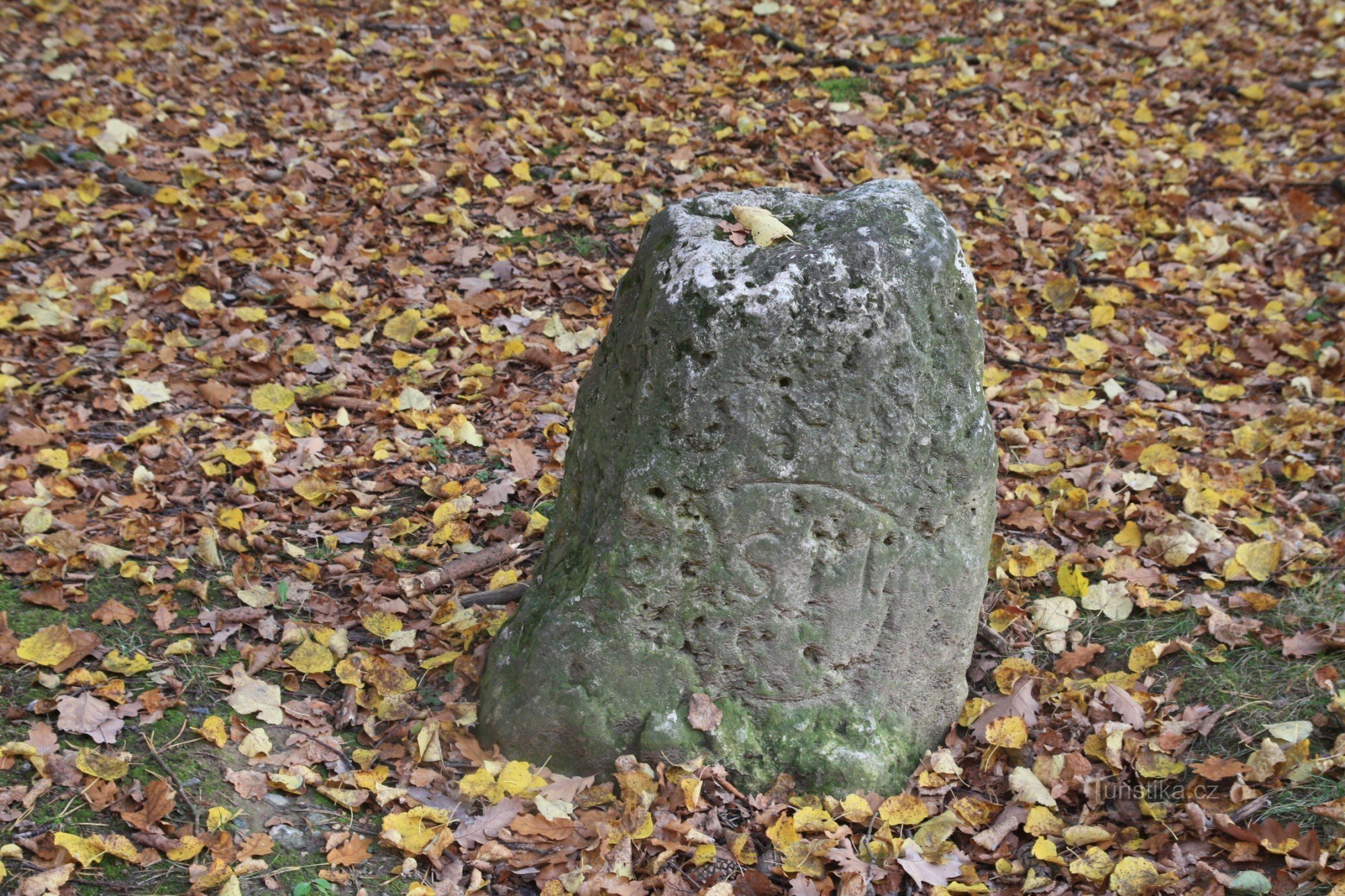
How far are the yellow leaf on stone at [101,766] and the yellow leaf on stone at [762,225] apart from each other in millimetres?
2146

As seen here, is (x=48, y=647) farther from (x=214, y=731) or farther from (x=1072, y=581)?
(x=1072, y=581)

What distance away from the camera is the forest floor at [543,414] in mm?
2783

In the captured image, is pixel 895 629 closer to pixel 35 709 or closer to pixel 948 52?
pixel 35 709

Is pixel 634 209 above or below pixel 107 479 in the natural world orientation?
above

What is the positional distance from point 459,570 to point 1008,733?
1861 mm

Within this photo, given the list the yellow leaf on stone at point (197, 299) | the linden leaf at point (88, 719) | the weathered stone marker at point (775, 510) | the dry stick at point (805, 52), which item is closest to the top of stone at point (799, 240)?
the weathered stone marker at point (775, 510)

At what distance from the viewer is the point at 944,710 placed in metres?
3.14

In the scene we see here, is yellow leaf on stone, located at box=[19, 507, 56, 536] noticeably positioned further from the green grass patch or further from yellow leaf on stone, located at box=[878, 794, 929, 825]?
the green grass patch

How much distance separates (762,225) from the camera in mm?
2840

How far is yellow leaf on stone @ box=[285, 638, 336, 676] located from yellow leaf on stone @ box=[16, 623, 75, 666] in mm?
605

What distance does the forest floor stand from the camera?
9.13 feet

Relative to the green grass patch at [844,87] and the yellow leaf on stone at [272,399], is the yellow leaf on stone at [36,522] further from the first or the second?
the green grass patch at [844,87]

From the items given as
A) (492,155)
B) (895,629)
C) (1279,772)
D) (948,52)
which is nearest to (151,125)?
(492,155)

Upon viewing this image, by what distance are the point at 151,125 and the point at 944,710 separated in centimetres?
567
